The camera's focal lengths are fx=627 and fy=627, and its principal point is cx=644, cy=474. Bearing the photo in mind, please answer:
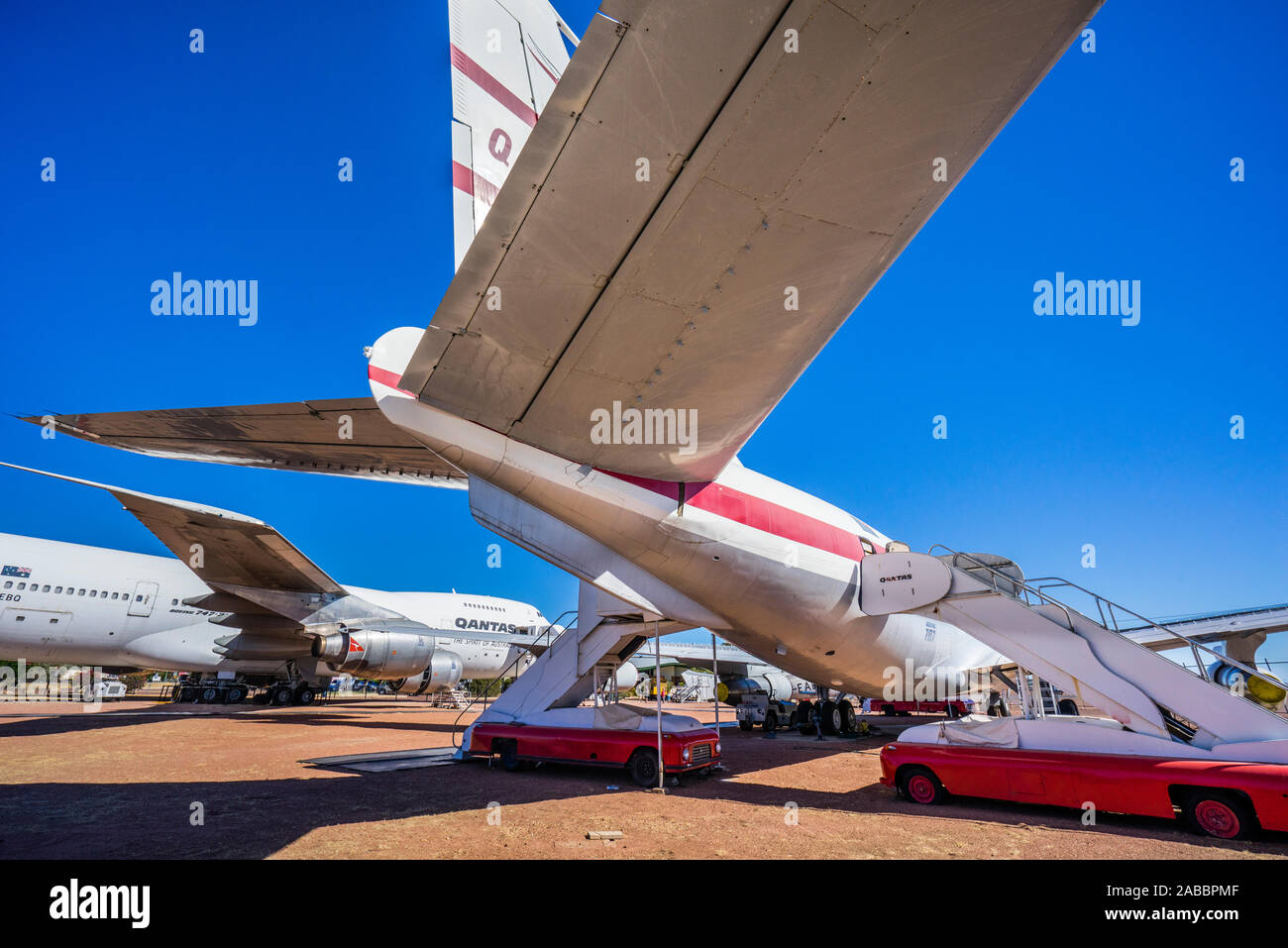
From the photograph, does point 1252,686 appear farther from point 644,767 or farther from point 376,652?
point 376,652

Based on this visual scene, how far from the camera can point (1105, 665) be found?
23.1ft

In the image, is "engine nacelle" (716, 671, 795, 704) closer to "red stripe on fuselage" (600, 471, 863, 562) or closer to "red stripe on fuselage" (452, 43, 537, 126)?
"red stripe on fuselage" (600, 471, 863, 562)

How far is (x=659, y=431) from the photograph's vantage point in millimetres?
5852

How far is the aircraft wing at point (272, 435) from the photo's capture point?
22.0 ft

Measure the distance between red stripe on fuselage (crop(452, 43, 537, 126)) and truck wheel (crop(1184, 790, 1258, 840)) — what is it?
904cm

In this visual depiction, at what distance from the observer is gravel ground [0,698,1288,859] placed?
533 cm

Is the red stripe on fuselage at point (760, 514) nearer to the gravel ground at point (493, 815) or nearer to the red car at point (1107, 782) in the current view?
the red car at point (1107, 782)

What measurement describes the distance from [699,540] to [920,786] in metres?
4.18

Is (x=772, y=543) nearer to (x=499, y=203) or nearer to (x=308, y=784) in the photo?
(x=499, y=203)

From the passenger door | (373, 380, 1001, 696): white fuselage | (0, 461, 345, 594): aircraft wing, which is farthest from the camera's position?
the passenger door

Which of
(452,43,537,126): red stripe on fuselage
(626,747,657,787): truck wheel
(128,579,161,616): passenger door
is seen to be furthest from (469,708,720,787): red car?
(128,579,161,616): passenger door

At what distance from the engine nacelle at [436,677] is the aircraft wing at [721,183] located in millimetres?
18244
